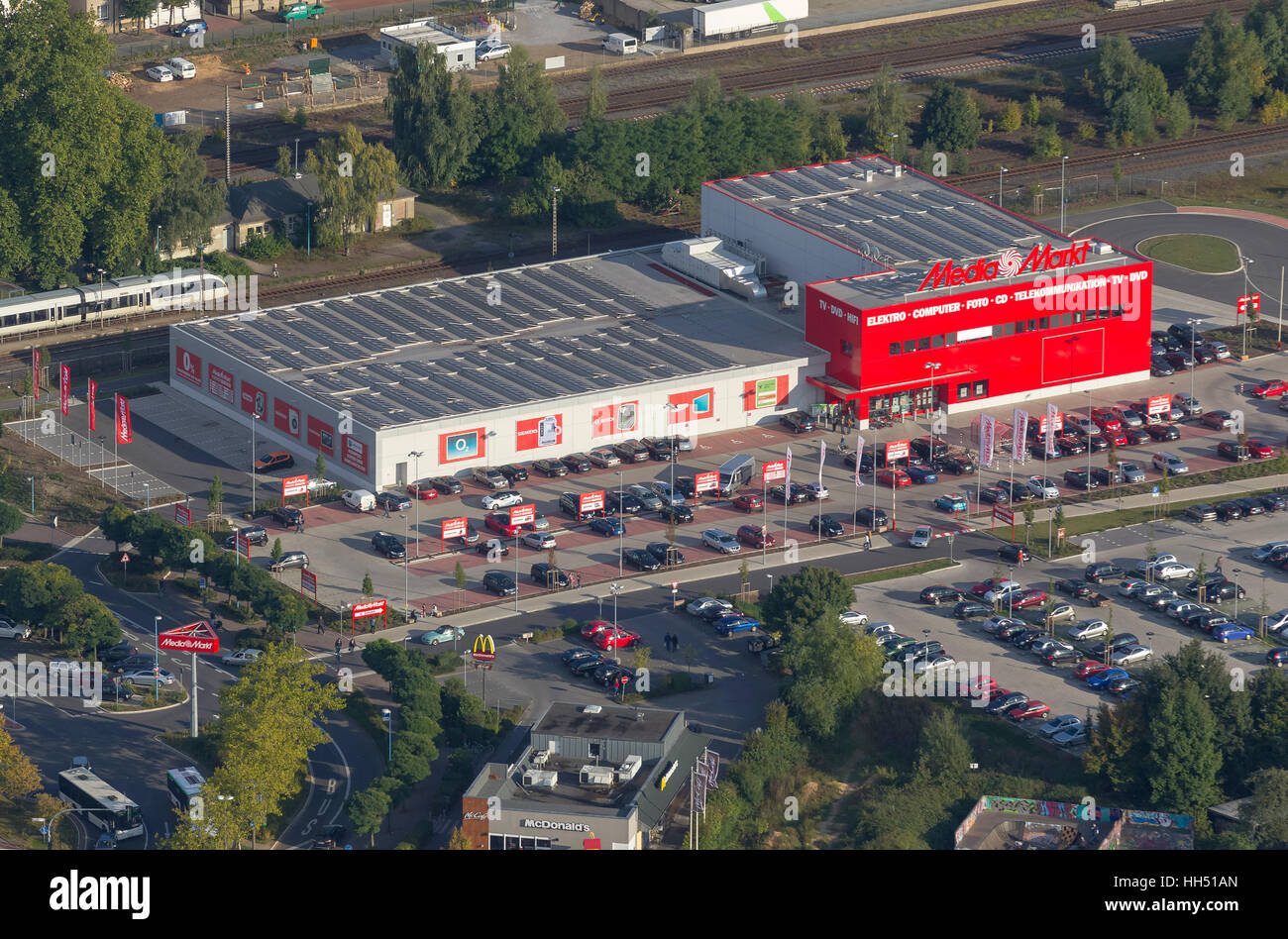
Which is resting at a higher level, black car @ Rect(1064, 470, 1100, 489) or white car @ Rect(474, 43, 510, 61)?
white car @ Rect(474, 43, 510, 61)

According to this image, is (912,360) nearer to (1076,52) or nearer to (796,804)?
(796,804)

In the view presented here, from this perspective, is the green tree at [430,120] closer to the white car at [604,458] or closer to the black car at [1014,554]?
the white car at [604,458]

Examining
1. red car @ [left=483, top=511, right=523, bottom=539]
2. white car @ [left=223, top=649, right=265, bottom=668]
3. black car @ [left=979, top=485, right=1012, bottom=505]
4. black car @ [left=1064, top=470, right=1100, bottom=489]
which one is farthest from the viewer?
black car @ [left=1064, top=470, right=1100, bottom=489]

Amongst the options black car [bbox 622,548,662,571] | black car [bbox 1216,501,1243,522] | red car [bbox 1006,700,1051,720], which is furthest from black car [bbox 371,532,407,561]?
black car [bbox 1216,501,1243,522]

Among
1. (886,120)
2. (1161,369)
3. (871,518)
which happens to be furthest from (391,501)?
(886,120)

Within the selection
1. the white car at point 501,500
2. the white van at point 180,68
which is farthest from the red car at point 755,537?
the white van at point 180,68

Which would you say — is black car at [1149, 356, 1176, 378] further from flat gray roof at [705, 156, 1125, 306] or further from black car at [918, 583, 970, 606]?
black car at [918, 583, 970, 606]

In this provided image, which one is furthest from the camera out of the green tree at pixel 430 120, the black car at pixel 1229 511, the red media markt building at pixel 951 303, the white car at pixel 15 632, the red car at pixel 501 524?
the green tree at pixel 430 120
